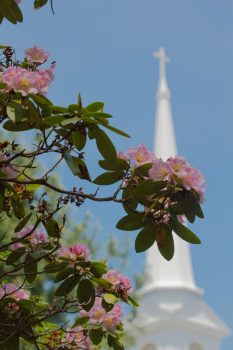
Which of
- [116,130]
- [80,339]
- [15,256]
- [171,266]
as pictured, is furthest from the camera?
[171,266]

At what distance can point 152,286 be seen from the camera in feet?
76.6

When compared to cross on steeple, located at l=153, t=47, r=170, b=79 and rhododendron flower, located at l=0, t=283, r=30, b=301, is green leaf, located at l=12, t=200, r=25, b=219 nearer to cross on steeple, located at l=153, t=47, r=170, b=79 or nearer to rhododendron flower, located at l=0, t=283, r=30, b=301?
rhododendron flower, located at l=0, t=283, r=30, b=301

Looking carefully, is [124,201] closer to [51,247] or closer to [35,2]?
[51,247]

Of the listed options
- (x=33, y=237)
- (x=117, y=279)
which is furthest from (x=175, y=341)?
(x=33, y=237)

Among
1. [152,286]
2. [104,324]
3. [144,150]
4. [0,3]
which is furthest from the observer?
[152,286]

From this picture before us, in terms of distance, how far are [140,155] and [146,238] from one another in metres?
0.29

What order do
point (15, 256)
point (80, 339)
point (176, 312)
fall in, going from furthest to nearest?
1. point (176, 312)
2. point (80, 339)
3. point (15, 256)

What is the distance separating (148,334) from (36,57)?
1979 centimetres

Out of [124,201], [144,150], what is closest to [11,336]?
[124,201]

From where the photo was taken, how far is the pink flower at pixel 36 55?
2729 mm

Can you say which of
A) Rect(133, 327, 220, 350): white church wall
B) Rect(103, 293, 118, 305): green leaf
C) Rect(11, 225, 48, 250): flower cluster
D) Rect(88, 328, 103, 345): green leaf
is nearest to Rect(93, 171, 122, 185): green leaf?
Rect(11, 225, 48, 250): flower cluster

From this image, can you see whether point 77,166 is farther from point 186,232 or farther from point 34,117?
point 186,232

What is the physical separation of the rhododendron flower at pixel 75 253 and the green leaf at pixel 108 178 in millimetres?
332

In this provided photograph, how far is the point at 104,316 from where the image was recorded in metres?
3.11
